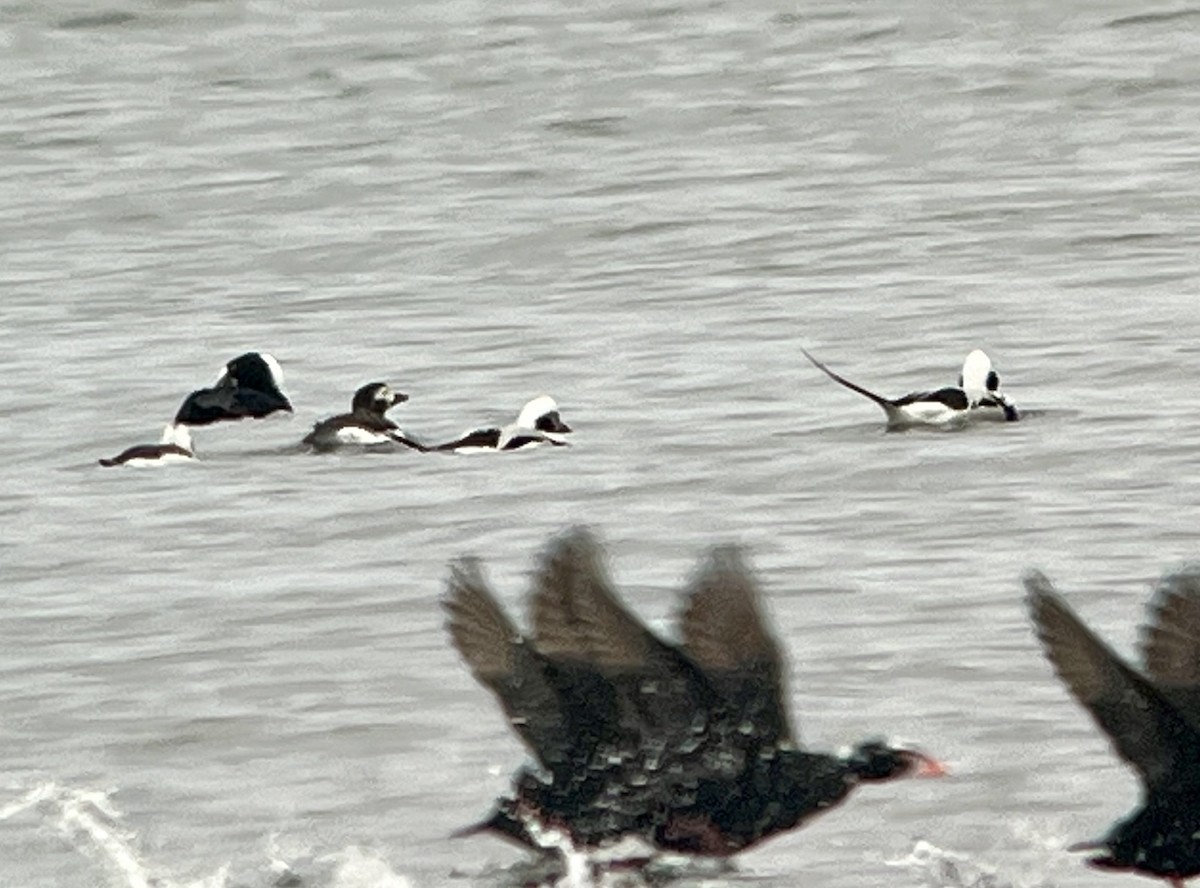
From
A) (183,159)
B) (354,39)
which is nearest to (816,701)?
(183,159)

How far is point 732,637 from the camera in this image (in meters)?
7.76

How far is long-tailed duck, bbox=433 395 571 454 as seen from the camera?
15.5m

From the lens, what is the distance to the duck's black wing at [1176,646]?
7234 millimetres

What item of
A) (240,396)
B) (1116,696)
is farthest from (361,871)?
(240,396)

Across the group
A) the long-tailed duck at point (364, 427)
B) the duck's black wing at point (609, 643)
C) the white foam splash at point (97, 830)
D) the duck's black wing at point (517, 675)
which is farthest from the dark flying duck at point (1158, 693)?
the long-tailed duck at point (364, 427)

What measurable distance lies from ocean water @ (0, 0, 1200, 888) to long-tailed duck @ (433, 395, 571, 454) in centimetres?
18

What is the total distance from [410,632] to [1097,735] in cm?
266

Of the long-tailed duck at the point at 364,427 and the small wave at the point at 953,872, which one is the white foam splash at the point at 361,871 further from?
the long-tailed duck at the point at 364,427

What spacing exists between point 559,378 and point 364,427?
7.70 ft

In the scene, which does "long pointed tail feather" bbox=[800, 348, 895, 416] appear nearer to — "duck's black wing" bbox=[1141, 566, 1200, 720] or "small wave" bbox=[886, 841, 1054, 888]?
"small wave" bbox=[886, 841, 1054, 888]

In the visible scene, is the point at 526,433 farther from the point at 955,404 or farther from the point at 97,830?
the point at 97,830

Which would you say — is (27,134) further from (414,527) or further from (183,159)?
(414,527)

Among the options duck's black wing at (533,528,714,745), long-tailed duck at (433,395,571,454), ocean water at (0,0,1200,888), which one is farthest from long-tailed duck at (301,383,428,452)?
duck's black wing at (533,528,714,745)

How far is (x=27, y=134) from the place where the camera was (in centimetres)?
3069
